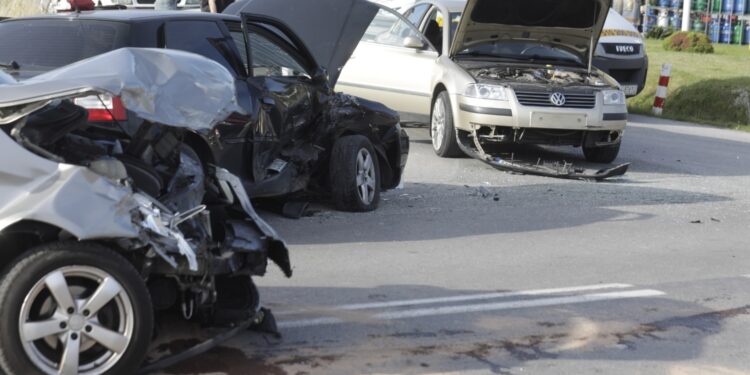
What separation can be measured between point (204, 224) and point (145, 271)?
1.72 feet

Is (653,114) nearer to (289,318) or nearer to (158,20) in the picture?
(158,20)

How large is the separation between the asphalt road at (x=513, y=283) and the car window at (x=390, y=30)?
8.24ft

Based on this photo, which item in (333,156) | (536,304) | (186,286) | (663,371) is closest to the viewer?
(186,286)

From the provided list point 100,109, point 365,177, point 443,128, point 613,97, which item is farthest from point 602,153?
point 100,109

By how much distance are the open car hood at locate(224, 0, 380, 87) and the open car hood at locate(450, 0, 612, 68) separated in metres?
3.36

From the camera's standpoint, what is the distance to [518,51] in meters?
14.1

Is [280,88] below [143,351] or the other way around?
the other way around

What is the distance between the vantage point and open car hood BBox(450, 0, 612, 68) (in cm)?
1344

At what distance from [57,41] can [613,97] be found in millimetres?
7218

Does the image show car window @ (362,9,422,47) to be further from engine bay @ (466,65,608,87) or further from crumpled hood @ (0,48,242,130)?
crumpled hood @ (0,48,242,130)

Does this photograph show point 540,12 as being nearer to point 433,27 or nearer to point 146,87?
point 433,27

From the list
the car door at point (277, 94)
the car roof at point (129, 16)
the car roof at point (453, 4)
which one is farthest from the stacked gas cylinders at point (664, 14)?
the car roof at point (129, 16)

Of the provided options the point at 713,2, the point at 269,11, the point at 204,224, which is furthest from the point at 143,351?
the point at 713,2

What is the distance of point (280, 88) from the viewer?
29.9ft
